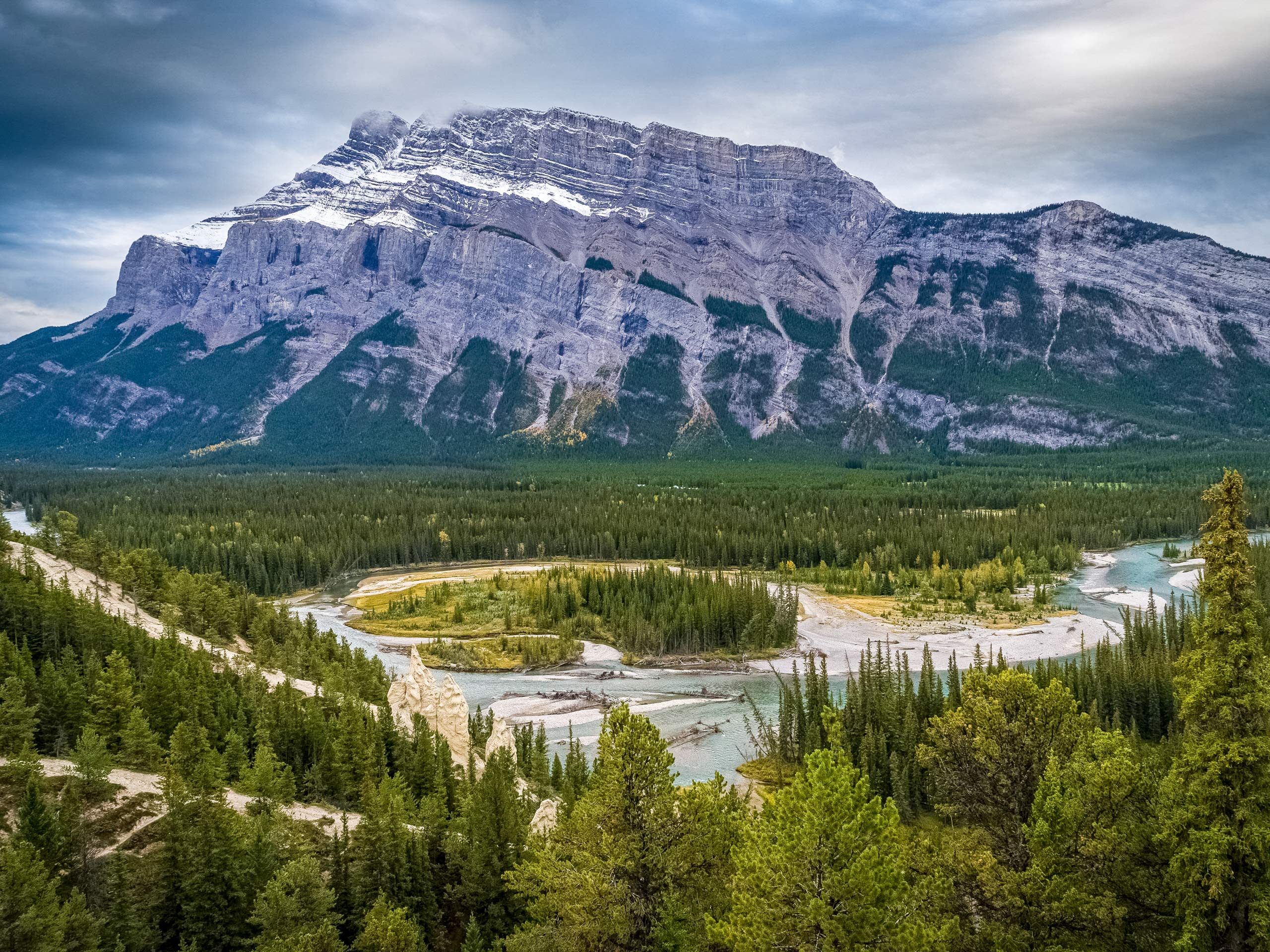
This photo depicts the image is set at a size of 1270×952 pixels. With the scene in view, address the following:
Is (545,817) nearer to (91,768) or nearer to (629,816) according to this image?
(629,816)

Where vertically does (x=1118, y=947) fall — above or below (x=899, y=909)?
below

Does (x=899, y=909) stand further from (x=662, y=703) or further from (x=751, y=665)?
(x=751, y=665)

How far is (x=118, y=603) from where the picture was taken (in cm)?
7856

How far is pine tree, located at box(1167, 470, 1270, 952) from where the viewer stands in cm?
2712

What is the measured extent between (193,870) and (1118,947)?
103 feet

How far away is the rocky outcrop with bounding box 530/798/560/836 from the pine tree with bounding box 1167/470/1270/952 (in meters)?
22.9

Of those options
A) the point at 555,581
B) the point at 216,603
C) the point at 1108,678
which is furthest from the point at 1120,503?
the point at 216,603

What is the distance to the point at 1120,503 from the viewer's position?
18838cm

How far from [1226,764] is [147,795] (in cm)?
3802

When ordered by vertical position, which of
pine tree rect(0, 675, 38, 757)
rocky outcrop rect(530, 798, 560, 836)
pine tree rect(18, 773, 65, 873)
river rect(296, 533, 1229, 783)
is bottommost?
river rect(296, 533, 1229, 783)

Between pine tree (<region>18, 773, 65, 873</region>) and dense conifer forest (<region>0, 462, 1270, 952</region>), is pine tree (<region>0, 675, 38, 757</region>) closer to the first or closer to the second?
dense conifer forest (<region>0, 462, 1270, 952</region>)

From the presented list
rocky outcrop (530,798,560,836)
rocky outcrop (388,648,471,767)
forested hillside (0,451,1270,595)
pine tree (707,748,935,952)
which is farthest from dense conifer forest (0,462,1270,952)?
forested hillside (0,451,1270,595)

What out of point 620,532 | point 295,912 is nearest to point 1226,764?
point 295,912

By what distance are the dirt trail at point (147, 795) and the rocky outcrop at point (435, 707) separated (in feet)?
50.5
